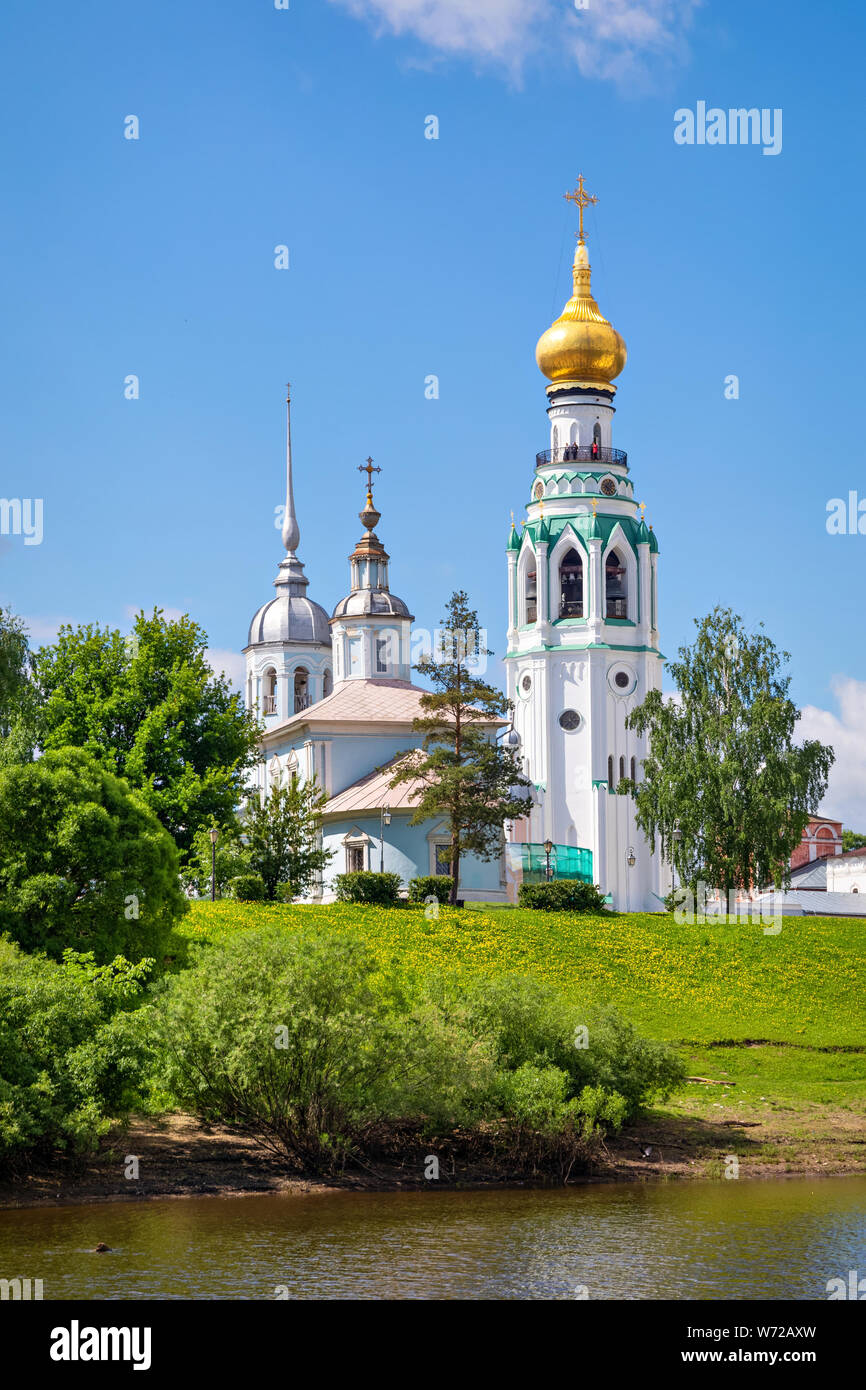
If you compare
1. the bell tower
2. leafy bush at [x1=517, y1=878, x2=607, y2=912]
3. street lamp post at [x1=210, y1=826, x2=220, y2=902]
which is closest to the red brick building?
the bell tower

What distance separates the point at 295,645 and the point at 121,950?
6379 centimetres

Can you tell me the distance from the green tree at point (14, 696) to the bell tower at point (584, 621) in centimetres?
2836

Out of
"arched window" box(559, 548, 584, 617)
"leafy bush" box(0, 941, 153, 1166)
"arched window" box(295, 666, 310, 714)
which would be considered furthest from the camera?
"arched window" box(295, 666, 310, 714)

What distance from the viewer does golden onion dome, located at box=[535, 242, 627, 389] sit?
226 ft

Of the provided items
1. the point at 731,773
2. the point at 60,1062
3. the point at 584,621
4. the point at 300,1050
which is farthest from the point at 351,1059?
the point at 584,621

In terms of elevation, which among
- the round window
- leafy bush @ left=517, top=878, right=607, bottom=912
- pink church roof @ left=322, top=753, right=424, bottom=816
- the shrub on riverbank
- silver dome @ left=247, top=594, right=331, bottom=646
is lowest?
the shrub on riverbank

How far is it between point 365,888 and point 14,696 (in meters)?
10.7

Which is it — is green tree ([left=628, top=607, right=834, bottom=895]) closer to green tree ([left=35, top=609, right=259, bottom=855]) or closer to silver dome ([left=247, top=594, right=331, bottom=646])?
green tree ([left=35, top=609, right=259, bottom=855])

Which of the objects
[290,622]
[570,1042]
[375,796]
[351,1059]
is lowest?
[351,1059]

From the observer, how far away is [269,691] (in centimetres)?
9288

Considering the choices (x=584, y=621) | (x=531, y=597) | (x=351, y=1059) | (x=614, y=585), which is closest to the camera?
(x=351, y=1059)

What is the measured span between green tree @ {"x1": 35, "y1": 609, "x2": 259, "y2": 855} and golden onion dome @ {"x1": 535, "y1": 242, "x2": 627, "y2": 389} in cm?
2495

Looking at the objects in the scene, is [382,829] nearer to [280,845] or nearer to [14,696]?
[280,845]
